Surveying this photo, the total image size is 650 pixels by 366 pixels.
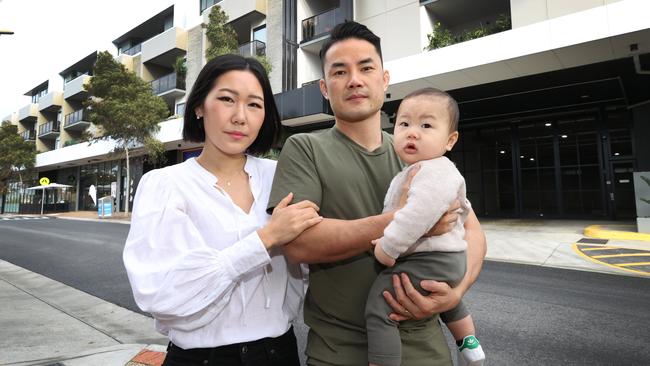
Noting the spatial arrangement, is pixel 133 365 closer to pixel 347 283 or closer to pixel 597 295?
pixel 347 283

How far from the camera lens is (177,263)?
131 cm

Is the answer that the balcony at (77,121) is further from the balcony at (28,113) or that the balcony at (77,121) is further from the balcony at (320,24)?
the balcony at (320,24)

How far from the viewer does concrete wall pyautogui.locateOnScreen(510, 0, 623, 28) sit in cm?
1313

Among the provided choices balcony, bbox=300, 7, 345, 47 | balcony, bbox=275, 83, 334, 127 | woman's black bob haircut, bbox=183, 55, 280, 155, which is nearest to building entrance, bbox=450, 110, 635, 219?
balcony, bbox=275, 83, 334, 127

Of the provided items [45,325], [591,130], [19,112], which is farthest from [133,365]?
[19,112]

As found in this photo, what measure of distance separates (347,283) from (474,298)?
16.5ft

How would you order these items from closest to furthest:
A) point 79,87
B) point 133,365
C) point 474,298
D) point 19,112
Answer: point 133,365, point 474,298, point 79,87, point 19,112

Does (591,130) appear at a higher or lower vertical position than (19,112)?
lower

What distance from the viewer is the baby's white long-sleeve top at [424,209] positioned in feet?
4.25

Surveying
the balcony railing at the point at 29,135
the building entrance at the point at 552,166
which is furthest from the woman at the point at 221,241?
the balcony railing at the point at 29,135

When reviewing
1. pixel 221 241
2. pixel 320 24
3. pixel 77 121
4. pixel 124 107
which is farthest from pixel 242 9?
pixel 77 121

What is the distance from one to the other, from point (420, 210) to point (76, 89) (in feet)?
166

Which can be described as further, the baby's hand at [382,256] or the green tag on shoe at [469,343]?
the green tag on shoe at [469,343]

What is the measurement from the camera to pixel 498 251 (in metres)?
10.2
